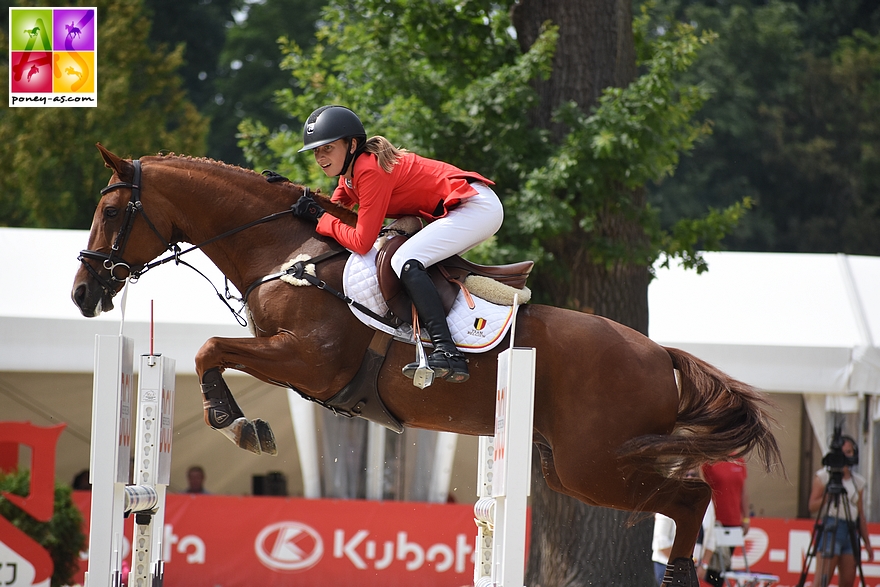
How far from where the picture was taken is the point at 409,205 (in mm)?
4520

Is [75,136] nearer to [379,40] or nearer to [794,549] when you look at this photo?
[379,40]

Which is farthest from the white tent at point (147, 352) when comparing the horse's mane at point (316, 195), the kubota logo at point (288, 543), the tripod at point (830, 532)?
the horse's mane at point (316, 195)

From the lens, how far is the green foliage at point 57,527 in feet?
25.0

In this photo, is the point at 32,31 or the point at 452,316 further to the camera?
the point at 32,31

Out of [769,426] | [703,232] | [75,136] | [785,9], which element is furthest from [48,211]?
[785,9]

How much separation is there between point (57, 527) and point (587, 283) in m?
4.93

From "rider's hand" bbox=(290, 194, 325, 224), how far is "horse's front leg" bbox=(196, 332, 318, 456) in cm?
65

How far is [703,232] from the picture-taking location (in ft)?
25.7

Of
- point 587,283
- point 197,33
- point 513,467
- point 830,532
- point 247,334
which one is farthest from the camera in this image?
point 197,33

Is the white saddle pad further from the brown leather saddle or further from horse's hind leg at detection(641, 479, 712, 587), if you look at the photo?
horse's hind leg at detection(641, 479, 712, 587)

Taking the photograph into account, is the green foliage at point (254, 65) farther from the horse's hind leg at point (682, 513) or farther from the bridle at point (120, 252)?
the horse's hind leg at point (682, 513)

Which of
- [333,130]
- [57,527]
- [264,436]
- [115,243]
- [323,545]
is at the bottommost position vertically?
[323,545]

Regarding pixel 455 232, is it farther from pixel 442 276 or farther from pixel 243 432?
pixel 243 432

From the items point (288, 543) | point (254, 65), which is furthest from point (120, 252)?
point (254, 65)
